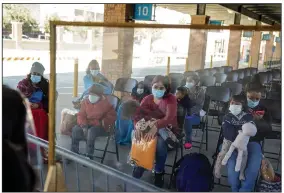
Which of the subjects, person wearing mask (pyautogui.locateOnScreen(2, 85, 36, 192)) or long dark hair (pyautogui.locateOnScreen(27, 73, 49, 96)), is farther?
long dark hair (pyautogui.locateOnScreen(27, 73, 49, 96))

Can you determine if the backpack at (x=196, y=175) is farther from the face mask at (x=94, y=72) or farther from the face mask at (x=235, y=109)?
the face mask at (x=94, y=72)

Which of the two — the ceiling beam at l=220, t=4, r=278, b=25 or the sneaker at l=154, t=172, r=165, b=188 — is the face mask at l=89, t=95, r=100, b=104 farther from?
the ceiling beam at l=220, t=4, r=278, b=25

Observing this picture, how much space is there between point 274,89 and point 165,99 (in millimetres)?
989

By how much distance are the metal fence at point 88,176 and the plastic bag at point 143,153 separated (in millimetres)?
261

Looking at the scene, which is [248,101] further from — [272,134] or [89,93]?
[89,93]

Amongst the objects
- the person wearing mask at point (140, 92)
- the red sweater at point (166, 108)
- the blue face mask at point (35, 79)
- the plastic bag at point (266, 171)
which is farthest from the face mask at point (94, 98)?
the plastic bag at point (266, 171)

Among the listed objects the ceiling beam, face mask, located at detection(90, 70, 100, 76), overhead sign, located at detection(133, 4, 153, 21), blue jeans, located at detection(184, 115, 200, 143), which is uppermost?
the ceiling beam

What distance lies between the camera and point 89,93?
3.26m

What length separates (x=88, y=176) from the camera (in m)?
3.47

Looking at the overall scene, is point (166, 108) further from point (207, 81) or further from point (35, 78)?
point (35, 78)

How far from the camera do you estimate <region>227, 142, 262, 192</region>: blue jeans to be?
9.42 feet

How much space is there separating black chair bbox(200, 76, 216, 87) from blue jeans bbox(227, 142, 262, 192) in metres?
0.71

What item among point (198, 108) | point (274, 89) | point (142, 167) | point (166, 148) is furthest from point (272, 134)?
point (142, 167)

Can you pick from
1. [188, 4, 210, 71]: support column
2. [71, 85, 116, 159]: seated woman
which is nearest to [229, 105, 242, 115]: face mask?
[188, 4, 210, 71]: support column
